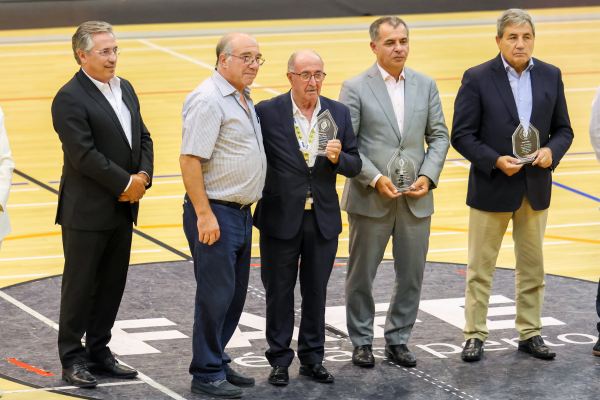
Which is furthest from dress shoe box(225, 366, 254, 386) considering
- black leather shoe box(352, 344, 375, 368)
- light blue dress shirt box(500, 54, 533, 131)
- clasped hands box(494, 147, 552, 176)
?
light blue dress shirt box(500, 54, 533, 131)

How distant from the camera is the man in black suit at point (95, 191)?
4297mm

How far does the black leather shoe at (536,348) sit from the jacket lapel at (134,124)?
2.26 metres

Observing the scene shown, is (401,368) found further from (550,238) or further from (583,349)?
(550,238)

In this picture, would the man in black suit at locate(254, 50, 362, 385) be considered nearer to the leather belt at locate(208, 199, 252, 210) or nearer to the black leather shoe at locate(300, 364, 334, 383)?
the black leather shoe at locate(300, 364, 334, 383)

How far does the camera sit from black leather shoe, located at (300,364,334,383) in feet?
14.9

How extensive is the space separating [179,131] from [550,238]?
16.5 ft

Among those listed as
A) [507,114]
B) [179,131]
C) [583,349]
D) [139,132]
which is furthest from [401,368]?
[179,131]

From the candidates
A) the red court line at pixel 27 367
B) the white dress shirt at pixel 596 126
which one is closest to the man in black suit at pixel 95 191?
the red court line at pixel 27 367

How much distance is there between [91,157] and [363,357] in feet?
5.62

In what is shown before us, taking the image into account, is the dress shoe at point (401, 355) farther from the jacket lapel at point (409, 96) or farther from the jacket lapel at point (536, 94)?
the jacket lapel at point (536, 94)

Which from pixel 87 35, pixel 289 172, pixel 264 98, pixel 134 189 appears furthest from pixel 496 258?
pixel 264 98

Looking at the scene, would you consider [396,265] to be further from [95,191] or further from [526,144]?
[95,191]

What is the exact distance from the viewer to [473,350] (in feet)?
15.9

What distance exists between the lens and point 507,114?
15.6 ft
